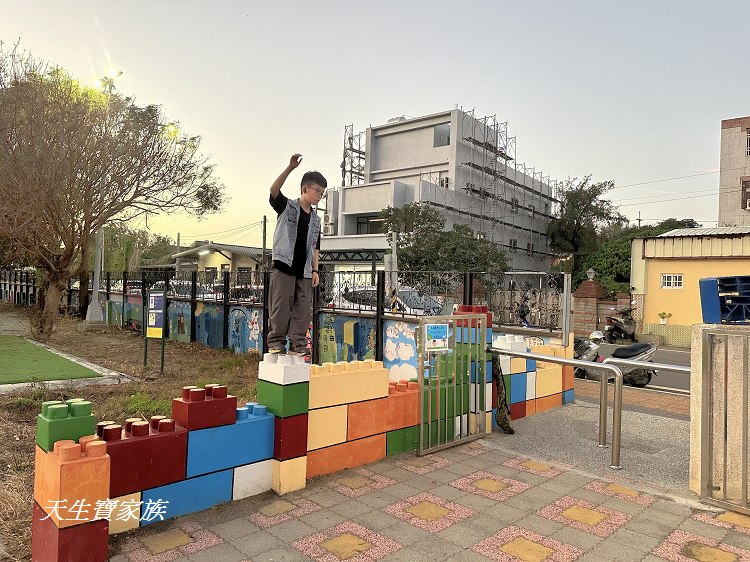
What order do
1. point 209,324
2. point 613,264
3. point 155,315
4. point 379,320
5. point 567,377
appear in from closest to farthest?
point 567,377
point 379,320
point 155,315
point 209,324
point 613,264

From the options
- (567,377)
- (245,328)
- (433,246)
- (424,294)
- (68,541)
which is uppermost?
(433,246)

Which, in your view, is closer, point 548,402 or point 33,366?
point 548,402

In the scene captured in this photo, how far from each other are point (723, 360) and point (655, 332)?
65.0 feet

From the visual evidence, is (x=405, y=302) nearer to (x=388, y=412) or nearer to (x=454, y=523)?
(x=388, y=412)

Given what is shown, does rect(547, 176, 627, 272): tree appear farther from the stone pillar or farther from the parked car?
the parked car

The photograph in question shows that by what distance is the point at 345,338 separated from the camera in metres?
9.11

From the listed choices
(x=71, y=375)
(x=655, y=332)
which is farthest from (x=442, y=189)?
(x=71, y=375)

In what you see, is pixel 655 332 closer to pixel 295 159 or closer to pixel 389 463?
pixel 389 463

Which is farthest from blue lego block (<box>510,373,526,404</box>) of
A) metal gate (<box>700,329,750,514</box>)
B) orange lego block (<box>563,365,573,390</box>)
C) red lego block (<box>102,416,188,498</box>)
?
red lego block (<box>102,416,188,498</box>)

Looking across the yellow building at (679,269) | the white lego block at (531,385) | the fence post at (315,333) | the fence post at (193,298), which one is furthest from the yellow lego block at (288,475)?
the yellow building at (679,269)

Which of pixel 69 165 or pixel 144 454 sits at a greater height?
pixel 69 165

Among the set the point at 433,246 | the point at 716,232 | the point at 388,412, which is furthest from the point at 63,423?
the point at 716,232

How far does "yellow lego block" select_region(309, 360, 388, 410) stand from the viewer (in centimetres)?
403

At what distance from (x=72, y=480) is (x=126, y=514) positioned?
503 millimetres
